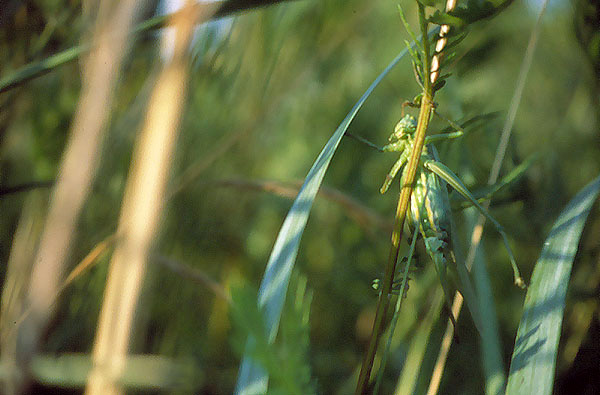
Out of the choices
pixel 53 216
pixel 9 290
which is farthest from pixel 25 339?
pixel 9 290

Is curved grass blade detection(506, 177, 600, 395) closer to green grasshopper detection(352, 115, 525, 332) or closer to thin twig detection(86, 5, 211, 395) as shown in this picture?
green grasshopper detection(352, 115, 525, 332)

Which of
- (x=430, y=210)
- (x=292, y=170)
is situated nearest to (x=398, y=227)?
(x=430, y=210)

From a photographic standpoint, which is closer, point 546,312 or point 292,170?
point 546,312

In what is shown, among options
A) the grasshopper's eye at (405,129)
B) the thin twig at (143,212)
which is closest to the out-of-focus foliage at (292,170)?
the thin twig at (143,212)

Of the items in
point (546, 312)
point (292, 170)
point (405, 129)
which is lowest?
point (546, 312)

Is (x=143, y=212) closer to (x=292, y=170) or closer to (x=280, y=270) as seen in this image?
(x=280, y=270)

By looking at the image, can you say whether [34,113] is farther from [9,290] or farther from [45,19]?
[9,290]
